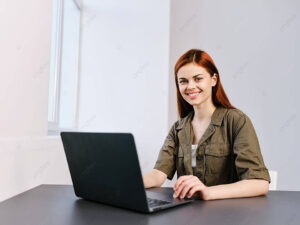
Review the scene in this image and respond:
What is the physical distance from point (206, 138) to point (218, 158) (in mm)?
100

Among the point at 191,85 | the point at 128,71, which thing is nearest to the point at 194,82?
the point at 191,85

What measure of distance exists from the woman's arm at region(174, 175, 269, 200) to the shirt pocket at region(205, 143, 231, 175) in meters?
0.29

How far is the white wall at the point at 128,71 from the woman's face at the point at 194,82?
1449mm

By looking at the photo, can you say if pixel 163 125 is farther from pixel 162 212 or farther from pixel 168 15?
pixel 162 212

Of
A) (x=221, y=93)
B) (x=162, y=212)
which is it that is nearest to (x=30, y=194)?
(x=162, y=212)

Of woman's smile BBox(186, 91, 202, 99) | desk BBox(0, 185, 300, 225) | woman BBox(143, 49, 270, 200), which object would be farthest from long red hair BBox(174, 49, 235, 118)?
desk BBox(0, 185, 300, 225)

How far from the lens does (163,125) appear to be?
2783 mm

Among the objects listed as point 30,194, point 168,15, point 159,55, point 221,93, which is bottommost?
point 30,194

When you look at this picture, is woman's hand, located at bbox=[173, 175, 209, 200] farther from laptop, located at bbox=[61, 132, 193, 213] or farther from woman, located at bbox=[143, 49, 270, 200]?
woman, located at bbox=[143, 49, 270, 200]

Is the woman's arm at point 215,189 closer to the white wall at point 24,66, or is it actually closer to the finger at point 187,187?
the finger at point 187,187

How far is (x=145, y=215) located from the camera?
0.71 meters

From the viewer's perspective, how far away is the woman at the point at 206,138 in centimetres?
117

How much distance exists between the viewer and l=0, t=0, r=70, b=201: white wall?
1090mm

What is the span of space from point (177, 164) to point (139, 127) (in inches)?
54.3
